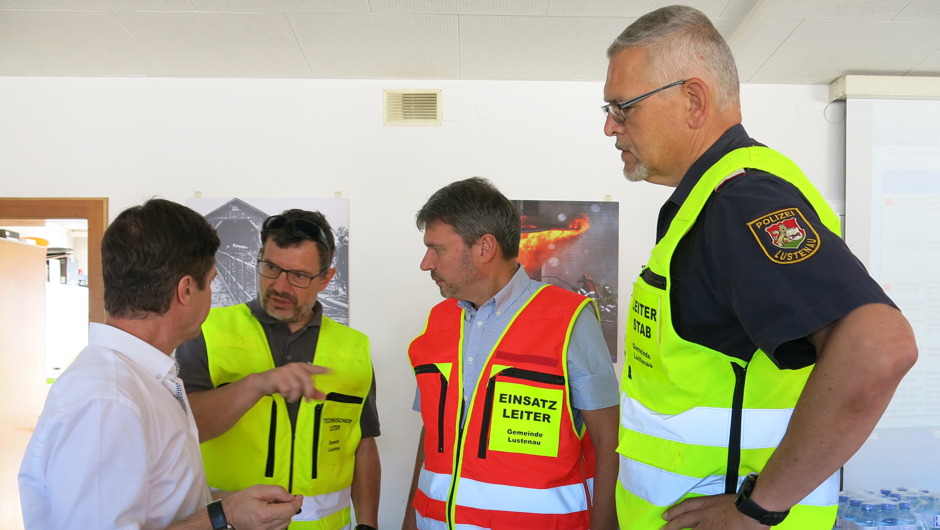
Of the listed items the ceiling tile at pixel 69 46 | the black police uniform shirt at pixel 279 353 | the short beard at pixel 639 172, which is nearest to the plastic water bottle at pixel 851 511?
the black police uniform shirt at pixel 279 353

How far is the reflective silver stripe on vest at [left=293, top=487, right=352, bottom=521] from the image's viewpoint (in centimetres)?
189

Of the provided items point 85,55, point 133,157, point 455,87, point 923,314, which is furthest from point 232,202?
point 923,314

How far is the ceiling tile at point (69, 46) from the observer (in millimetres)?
2891

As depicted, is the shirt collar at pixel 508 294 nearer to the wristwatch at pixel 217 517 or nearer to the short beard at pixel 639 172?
the short beard at pixel 639 172

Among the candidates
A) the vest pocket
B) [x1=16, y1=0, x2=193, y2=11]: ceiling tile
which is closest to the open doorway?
[x1=16, y1=0, x2=193, y2=11]: ceiling tile

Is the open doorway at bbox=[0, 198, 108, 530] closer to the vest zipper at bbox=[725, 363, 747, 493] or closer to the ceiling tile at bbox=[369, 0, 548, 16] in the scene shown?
the ceiling tile at bbox=[369, 0, 548, 16]

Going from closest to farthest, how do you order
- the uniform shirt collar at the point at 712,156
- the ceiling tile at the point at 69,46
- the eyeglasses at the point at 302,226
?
1. the uniform shirt collar at the point at 712,156
2. the eyeglasses at the point at 302,226
3. the ceiling tile at the point at 69,46

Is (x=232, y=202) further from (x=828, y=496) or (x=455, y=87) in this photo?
(x=828, y=496)

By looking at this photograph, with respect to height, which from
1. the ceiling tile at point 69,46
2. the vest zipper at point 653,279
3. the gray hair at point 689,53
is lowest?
the vest zipper at point 653,279

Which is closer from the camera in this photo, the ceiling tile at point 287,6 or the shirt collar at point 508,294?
the shirt collar at point 508,294

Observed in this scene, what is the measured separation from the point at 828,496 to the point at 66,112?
164 inches

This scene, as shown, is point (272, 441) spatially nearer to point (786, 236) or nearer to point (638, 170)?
point (638, 170)

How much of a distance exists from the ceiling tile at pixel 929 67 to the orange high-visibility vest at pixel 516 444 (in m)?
3.05

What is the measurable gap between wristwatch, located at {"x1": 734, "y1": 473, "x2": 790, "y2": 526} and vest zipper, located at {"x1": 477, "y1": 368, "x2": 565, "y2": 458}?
2.79 ft
